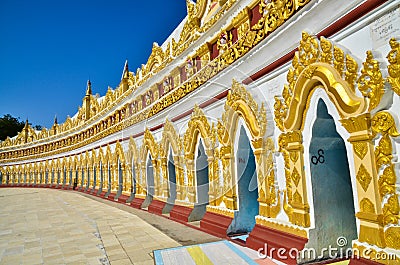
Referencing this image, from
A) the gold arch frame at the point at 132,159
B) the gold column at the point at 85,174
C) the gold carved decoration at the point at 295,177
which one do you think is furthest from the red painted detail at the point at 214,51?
the gold column at the point at 85,174

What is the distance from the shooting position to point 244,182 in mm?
6258

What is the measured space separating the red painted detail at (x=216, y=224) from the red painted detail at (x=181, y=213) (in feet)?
3.69

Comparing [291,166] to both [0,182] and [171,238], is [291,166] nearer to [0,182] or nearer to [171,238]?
[171,238]

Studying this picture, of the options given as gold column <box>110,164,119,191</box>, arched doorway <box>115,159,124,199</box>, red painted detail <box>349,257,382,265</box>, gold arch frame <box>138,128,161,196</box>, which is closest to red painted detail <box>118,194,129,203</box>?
→ arched doorway <box>115,159,124,199</box>

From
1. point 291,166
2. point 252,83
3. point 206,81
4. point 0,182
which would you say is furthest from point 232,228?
point 0,182

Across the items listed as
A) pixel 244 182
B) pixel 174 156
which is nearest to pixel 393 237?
pixel 244 182

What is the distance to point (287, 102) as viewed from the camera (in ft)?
15.1

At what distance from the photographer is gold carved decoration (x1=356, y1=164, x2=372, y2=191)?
333 centimetres

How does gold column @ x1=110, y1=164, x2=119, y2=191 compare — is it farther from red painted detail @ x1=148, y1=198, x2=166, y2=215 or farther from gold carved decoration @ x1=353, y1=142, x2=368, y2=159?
gold carved decoration @ x1=353, y1=142, x2=368, y2=159

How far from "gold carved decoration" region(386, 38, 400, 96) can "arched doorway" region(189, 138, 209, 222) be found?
17.0 feet

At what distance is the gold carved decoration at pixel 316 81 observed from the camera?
3506 mm

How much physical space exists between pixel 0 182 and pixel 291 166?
38887 millimetres

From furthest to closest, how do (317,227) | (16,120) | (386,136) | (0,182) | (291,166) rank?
1. (16,120)
2. (0,182)
3. (291,166)
4. (317,227)
5. (386,136)

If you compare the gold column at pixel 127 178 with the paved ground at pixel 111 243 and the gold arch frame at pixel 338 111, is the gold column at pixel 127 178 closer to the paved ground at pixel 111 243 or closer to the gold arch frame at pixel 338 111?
the paved ground at pixel 111 243
